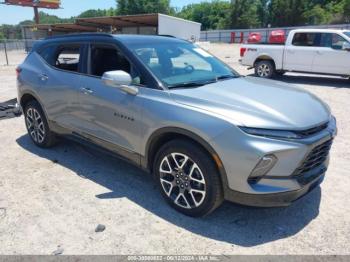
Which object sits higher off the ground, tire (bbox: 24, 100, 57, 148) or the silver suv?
the silver suv

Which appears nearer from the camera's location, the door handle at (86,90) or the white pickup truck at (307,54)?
the door handle at (86,90)

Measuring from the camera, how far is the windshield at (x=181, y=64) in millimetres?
3732

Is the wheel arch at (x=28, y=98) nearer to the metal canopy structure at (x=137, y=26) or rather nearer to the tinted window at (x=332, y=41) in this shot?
the tinted window at (x=332, y=41)

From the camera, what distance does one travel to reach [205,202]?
324 cm

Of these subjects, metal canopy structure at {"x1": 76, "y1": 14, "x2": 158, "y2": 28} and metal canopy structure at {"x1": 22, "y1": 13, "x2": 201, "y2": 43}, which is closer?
metal canopy structure at {"x1": 22, "y1": 13, "x2": 201, "y2": 43}

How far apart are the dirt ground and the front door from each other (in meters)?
0.60

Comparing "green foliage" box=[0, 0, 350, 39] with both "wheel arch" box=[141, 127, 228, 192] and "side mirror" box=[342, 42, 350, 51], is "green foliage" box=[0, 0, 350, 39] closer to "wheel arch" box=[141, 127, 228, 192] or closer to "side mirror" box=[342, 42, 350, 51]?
"side mirror" box=[342, 42, 350, 51]

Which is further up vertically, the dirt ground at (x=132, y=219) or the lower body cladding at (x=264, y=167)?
the lower body cladding at (x=264, y=167)

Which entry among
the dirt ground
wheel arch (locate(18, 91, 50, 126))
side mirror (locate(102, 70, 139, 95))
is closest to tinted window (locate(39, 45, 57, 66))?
wheel arch (locate(18, 91, 50, 126))

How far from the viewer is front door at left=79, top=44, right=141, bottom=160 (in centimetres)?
372

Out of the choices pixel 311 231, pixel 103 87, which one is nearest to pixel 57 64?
pixel 103 87

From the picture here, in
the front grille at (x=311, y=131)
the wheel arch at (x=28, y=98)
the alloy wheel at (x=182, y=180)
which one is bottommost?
the alloy wheel at (x=182, y=180)

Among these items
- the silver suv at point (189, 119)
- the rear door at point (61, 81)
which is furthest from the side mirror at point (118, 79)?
the rear door at point (61, 81)

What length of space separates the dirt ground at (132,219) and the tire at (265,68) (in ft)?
28.2
